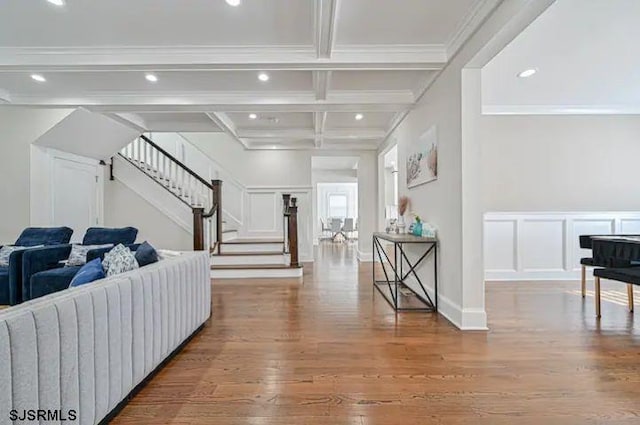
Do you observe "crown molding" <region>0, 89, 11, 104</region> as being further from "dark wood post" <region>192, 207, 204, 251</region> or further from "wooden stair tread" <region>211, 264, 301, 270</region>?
"wooden stair tread" <region>211, 264, 301, 270</region>

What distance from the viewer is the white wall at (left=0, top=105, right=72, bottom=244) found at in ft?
16.4

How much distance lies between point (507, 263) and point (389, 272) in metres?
1.87

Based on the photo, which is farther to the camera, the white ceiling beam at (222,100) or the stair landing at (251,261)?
the stair landing at (251,261)

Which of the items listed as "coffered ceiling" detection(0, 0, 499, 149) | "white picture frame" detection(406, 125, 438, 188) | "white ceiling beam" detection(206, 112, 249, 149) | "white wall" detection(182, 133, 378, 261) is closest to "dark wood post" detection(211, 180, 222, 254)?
"white ceiling beam" detection(206, 112, 249, 149)

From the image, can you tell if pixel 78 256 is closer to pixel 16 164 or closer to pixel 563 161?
pixel 16 164

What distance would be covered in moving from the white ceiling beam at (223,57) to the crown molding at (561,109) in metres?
2.30

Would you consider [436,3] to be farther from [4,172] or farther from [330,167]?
[330,167]

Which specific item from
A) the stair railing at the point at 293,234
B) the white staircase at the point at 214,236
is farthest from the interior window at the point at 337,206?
the stair railing at the point at 293,234

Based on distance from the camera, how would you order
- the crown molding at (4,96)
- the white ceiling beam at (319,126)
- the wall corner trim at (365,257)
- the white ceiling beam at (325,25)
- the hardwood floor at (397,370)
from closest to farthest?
the hardwood floor at (397,370), the white ceiling beam at (325,25), the crown molding at (4,96), the white ceiling beam at (319,126), the wall corner trim at (365,257)

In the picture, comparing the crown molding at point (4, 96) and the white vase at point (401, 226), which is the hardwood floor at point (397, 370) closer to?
the white vase at point (401, 226)

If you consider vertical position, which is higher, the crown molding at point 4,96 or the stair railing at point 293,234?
the crown molding at point 4,96

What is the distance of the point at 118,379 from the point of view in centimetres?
180

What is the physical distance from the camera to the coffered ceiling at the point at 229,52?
2826 millimetres

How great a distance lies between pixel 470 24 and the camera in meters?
2.95
